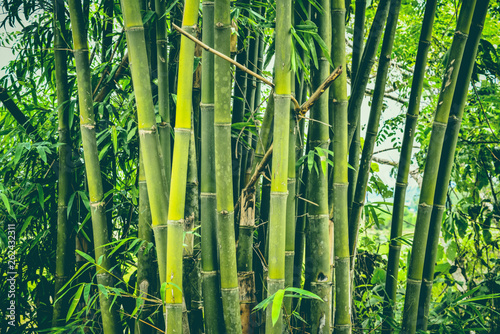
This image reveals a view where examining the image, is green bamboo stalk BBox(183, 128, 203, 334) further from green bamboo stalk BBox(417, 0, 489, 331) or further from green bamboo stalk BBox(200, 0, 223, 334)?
green bamboo stalk BBox(417, 0, 489, 331)

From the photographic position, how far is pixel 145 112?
1370mm

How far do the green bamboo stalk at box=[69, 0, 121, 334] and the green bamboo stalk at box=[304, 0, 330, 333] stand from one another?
0.79m

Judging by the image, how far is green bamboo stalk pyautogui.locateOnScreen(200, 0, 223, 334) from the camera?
1.46 metres

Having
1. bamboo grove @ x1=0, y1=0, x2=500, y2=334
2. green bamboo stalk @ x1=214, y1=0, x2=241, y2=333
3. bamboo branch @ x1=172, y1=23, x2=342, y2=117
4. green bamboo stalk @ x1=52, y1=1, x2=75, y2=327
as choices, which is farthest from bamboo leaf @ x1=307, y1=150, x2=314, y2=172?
green bamboo stalk @ x1=52, y1=1, x2=75, y2=327

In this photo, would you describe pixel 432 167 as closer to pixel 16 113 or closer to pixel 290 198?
pixel 290 198

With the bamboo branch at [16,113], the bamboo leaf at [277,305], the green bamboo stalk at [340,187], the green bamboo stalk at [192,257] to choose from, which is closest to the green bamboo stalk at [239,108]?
the green bamboo stalk at [192,257]

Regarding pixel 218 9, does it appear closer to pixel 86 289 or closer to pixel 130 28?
pixel 130 28

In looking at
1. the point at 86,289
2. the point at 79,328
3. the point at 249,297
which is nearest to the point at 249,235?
the point at 249,297

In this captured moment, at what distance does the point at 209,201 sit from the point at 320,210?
0.41 metres

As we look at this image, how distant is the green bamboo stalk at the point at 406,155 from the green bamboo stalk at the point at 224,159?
0.93m

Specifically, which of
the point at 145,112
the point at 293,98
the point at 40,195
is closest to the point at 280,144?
the point at 293,98

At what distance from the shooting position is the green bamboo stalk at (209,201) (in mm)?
1459

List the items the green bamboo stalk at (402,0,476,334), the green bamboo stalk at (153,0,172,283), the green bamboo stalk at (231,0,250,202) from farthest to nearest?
the green bamboo stalk at (231,0,250,202) < the green bamboo stalk at (402,0,476,334) < the green bamboo stalk at (153,0,172,283)

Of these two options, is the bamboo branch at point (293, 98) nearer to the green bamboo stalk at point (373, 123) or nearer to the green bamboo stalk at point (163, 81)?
the green bamboo stalk at point (163, 81)
